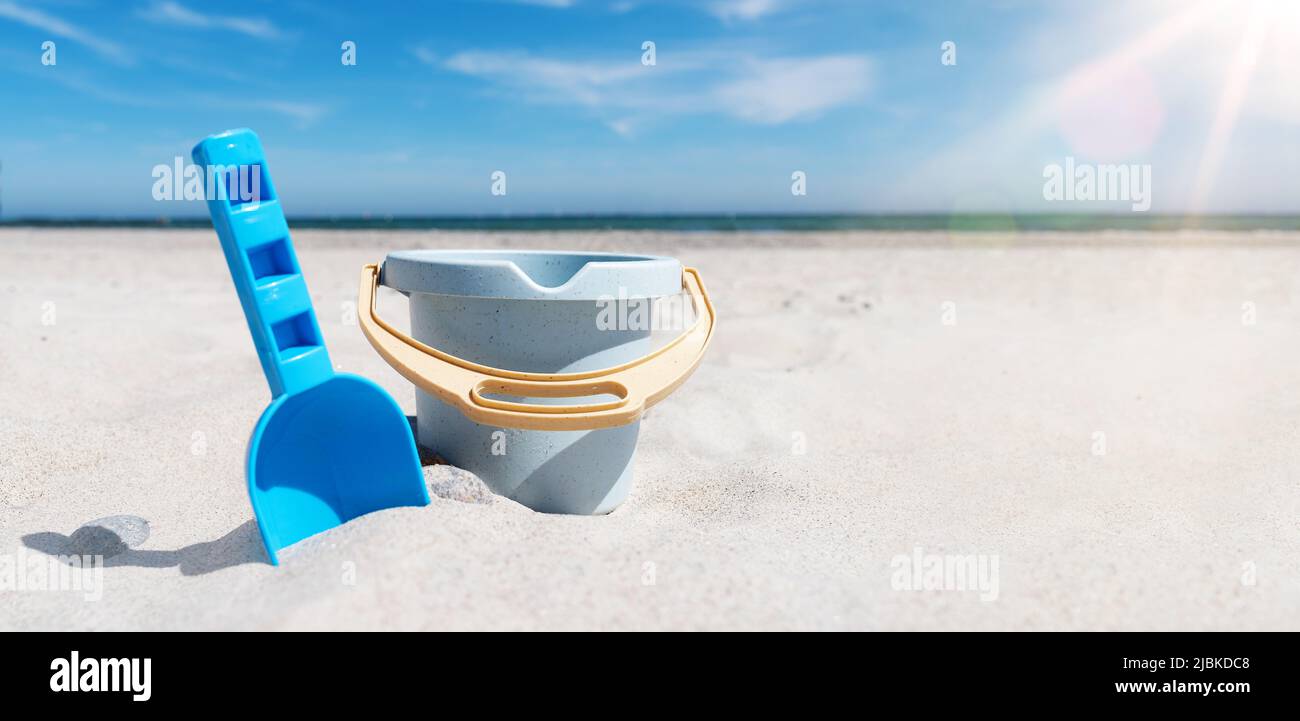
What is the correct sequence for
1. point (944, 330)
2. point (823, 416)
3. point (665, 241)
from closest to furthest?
point (823, 416) → point (944, 330) → point (665, 241)

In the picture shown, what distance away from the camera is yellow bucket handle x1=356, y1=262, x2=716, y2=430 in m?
2.03

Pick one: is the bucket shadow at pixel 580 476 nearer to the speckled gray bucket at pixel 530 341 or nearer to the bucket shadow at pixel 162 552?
the speckled gray bucket at pixel 530 341

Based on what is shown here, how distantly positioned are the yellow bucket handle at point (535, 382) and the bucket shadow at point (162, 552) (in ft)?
1.83

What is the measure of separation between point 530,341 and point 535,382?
0.17 m

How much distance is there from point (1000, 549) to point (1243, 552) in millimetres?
603

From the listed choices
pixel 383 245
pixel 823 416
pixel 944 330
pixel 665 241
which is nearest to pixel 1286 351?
pixel 944 330

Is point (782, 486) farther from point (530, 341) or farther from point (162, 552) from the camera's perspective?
point (162, 552)

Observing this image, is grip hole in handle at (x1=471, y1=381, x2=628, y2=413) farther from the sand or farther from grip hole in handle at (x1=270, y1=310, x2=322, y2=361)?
grip hole in handle at (x1=270, y1=310, x2=322, y2=361)

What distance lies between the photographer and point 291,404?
6.26 ft

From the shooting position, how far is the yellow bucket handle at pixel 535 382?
2029 millimetres

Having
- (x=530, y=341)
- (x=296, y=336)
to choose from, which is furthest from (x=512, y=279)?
(x=296, y=336)
